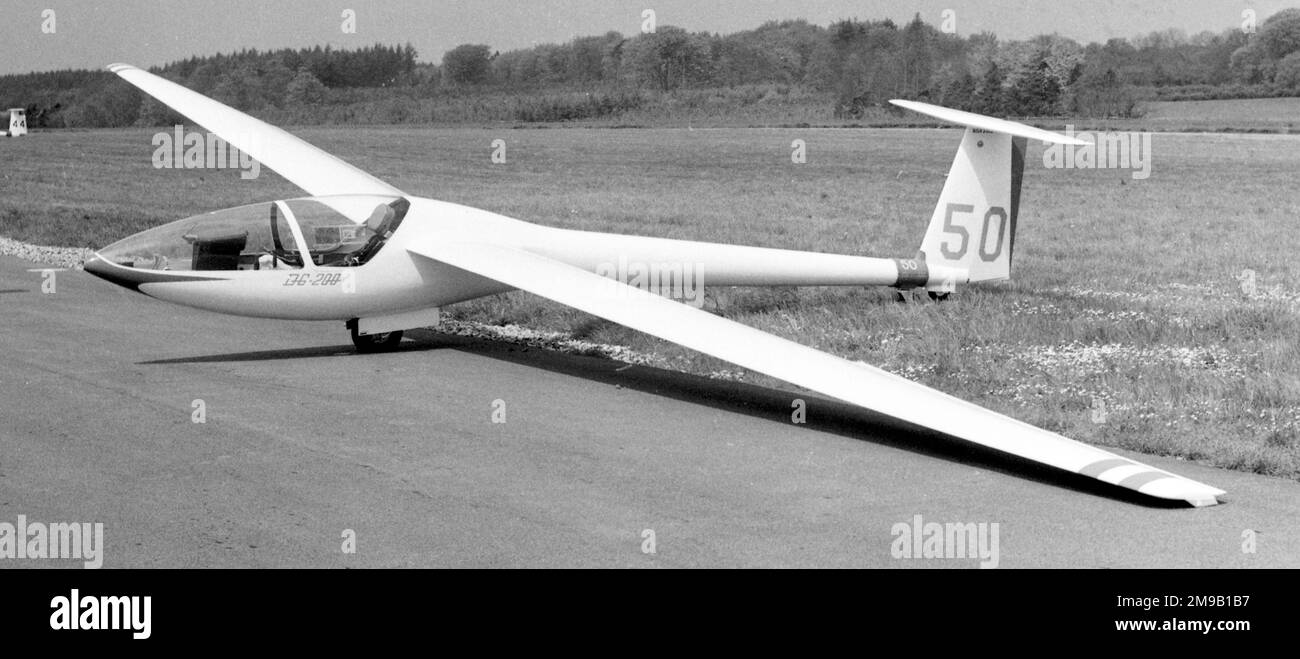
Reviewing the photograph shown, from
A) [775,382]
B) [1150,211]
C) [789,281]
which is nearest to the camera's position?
[775,382]

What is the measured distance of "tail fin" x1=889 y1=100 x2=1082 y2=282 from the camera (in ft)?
47.2

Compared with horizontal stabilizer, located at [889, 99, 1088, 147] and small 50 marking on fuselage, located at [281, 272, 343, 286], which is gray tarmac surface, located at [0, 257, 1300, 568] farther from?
horizontal stabilizer, located at [889, 99, 1088, 147]

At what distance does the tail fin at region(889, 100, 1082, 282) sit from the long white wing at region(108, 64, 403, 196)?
6.51m

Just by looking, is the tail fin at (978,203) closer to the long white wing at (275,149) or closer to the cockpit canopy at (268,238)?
the cockpit canopy at (268,238)

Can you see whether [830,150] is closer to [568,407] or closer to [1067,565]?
[568,407]

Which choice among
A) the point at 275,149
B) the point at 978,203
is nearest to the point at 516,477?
the point at 978,203

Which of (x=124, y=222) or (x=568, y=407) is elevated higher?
(x=124, y=222)

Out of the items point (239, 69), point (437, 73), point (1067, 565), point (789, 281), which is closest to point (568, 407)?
point (789, 281)

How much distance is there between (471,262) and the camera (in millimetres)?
12352

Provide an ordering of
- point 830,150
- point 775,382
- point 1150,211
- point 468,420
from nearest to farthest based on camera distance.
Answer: point 468,420
point 775,382
point 1150,211
point 830,150

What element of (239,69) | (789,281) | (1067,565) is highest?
(239,69)

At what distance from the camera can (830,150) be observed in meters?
52.5
